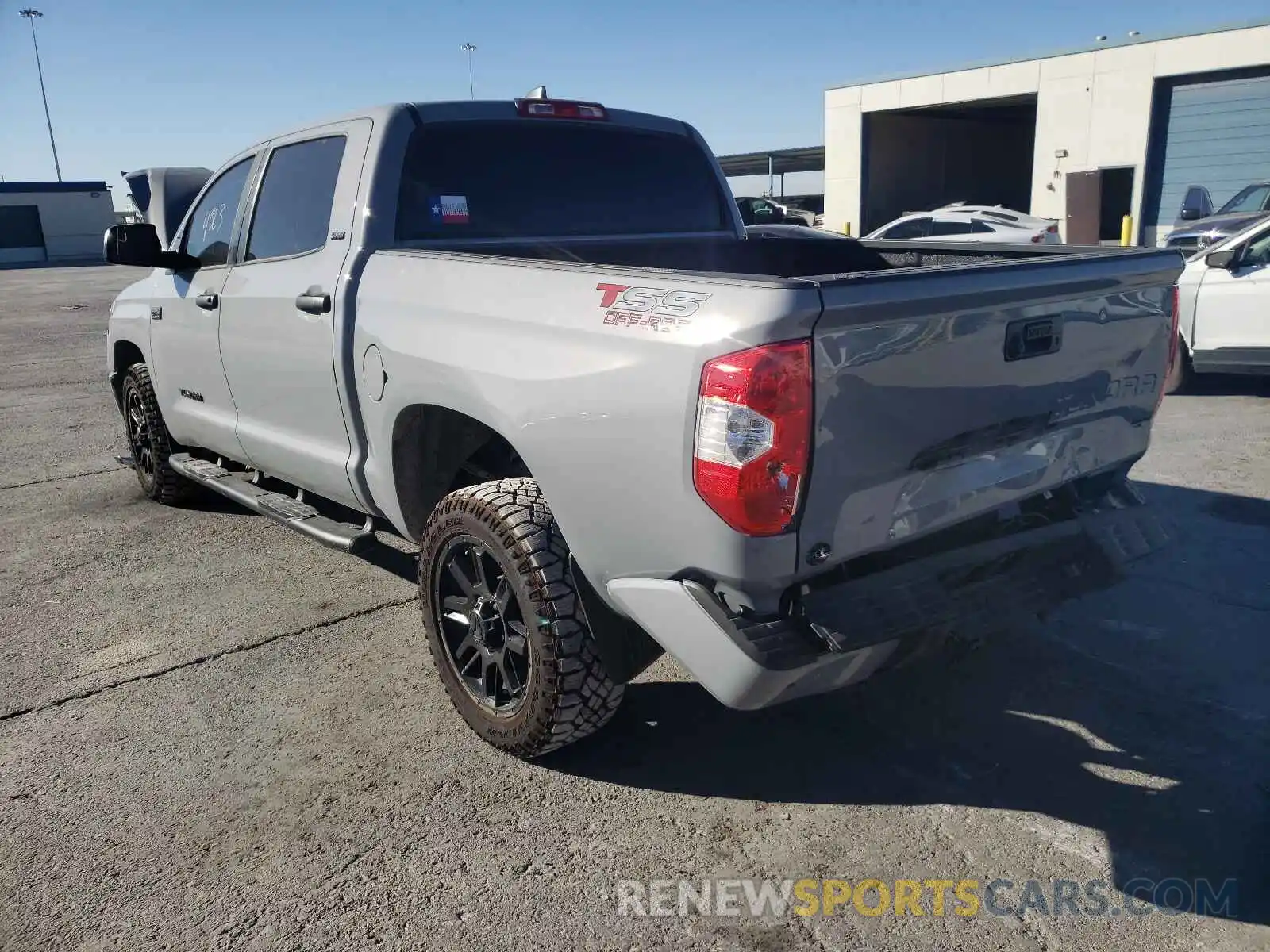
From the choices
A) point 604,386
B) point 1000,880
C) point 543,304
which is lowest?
point 1000,880

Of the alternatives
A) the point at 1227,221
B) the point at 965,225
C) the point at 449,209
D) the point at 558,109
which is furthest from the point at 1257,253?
the point at 965,225

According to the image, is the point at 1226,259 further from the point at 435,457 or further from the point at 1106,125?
the point at 1106,125

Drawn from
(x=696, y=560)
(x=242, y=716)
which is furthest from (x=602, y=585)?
(x=242, y=716)

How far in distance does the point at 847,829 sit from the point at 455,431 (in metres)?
1.83

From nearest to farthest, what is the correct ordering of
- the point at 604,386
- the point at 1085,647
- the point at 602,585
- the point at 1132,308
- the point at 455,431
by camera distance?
the point at 604,386 → the point at 602,585 → the point at 1132,308 → the point at 455,431 → the point at 1085,647

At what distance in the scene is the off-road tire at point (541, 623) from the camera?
291 cm

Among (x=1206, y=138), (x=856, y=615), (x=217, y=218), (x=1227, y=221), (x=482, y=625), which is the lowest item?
(x=482, y=625)

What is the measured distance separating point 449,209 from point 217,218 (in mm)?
1751

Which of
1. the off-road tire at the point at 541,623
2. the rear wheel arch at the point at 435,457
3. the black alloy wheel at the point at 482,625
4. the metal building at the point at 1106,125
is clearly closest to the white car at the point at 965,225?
the metal building at the point at 1106,125

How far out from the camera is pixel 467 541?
3.21 meters

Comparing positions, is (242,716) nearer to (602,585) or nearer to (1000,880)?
(602,585)

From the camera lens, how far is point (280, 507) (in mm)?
4441

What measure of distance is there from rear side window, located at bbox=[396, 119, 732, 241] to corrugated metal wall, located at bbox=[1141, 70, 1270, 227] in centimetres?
2417

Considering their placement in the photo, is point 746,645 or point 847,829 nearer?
point 746,645
